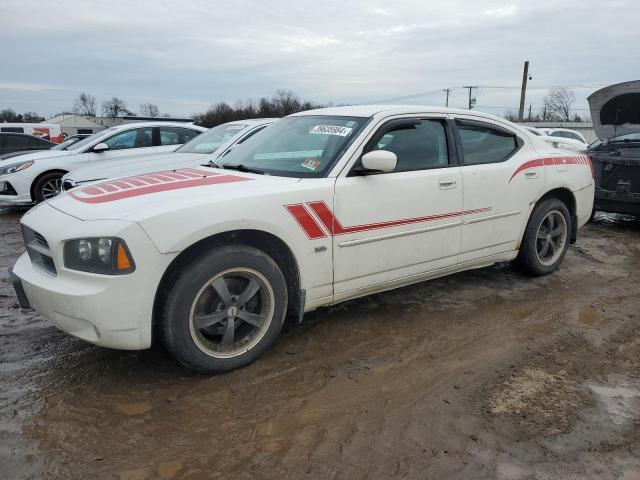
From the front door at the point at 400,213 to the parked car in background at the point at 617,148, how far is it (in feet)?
15.0

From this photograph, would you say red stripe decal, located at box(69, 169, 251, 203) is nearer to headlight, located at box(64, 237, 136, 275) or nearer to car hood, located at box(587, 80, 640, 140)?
headlight, located at box(64, 237, 136, 275)

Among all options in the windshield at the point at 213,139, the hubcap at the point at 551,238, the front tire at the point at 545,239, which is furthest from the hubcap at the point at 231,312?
the windshield at the point at 213,139

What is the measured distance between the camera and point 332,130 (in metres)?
3.99

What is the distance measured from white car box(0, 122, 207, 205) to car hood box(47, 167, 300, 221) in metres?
5.92

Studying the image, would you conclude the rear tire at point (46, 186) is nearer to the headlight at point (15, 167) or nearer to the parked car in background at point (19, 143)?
the headlight at point (15, 167)

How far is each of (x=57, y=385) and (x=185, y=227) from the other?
4.16ft

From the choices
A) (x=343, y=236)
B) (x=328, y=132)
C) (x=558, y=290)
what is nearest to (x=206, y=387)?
(x=343, y=236)

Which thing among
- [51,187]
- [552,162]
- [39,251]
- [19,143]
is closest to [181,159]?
[51,187]

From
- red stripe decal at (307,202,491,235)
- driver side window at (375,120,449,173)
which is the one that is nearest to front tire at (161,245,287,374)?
red stripe decal at (307,202,491,235)

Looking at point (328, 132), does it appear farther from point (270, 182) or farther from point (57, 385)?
point (57, 385)

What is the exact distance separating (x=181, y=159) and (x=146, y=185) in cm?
427

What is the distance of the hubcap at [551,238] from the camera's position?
16.9 feet

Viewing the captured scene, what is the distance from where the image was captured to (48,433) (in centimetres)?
265

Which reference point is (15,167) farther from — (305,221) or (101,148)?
(305,221)
